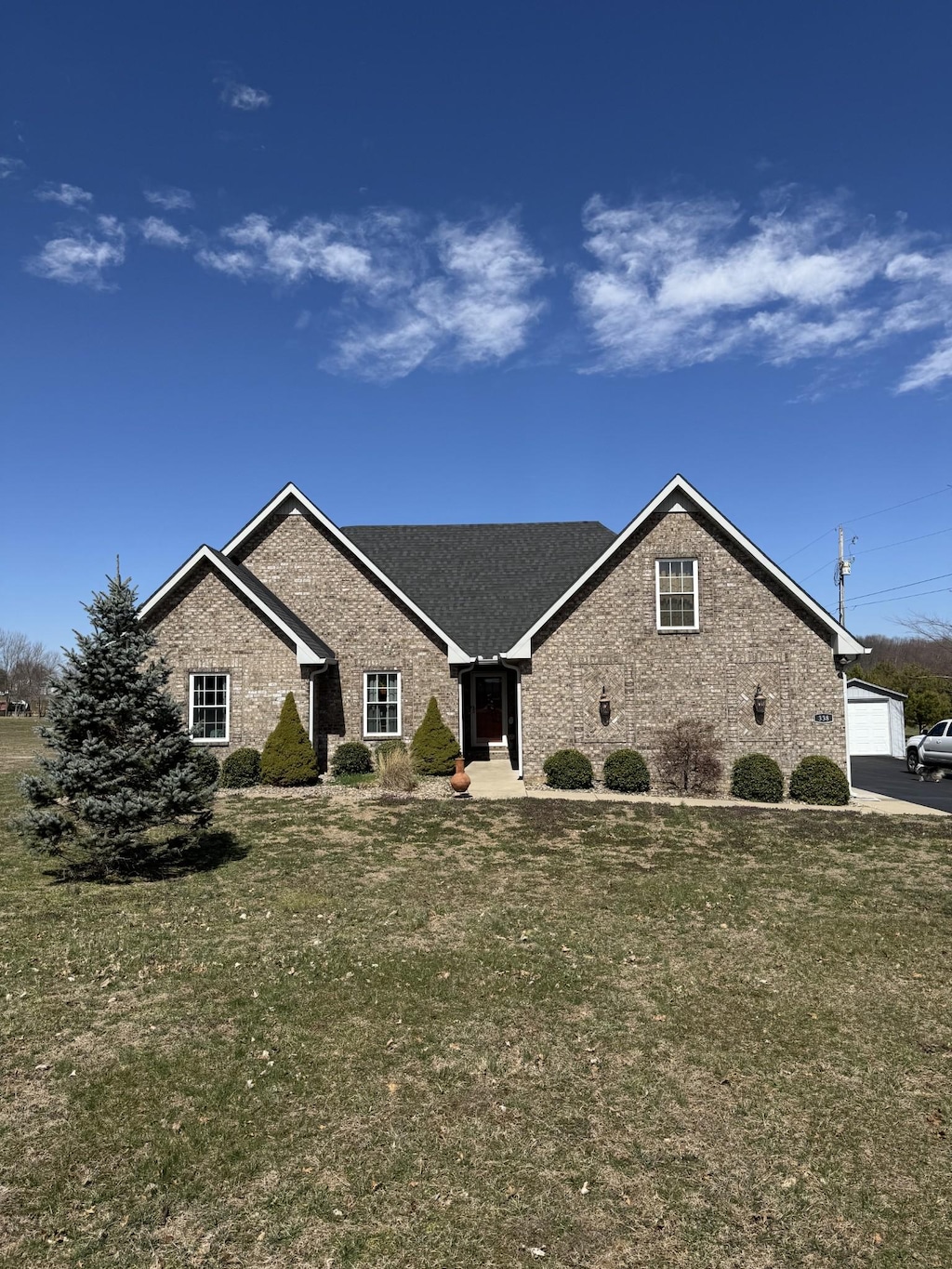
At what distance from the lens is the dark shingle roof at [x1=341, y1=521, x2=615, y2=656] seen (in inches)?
961

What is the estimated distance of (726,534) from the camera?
19.3 metres

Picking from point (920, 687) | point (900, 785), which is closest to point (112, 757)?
point (900, 785)

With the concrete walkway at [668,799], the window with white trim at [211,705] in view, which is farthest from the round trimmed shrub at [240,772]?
the concrete walkway at [668,799]

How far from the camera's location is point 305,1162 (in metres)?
4.64

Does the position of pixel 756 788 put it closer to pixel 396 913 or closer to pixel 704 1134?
pixel 396 913

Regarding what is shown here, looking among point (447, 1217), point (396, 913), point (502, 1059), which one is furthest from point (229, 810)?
point (447, 1217)

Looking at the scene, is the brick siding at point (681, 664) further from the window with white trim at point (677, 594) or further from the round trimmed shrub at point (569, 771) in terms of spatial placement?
the round trimmed shrub at point (569, 771)

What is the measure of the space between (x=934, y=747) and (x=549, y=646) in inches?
558

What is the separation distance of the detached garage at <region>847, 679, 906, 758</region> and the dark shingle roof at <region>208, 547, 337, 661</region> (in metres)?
22.0

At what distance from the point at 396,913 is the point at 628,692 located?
1133 centimetres

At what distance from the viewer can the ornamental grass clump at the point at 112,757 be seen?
1049cm

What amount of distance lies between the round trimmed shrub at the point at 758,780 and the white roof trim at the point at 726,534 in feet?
11.2

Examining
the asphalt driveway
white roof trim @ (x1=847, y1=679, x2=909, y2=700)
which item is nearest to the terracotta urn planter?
the asphalt driveway

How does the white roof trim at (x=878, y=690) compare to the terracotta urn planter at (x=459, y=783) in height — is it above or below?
above
